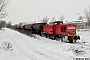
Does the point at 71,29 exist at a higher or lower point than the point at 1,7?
lower

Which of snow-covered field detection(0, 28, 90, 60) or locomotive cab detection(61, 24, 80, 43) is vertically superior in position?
locomotive cab detection(61, 24, 80, 43)

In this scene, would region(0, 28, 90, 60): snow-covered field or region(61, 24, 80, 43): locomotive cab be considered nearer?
region(0, 28, 90, 60): snow-covered field

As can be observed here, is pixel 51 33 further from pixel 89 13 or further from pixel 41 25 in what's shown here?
pixel 89 13

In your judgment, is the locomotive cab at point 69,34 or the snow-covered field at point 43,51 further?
the locomotive cab at point 69,34

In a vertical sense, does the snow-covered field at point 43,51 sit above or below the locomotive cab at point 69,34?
below

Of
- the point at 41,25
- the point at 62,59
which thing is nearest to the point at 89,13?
the point at 41,25

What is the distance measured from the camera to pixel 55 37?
1174 inches

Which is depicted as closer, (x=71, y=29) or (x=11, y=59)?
(x=11, y=59)

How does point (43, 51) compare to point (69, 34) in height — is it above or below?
below

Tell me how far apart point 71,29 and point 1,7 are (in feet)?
85.7

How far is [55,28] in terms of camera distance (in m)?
30.2

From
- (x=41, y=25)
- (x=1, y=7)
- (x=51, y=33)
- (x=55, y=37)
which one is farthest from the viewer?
(x=1, y=7)

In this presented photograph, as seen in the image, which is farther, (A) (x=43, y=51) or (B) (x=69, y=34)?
(B) (x=69, y=34)

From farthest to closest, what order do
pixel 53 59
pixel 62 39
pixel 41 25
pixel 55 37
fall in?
pixel 41 25 < pixel 55 37 < pixel 62 39 < pixel 53 59
